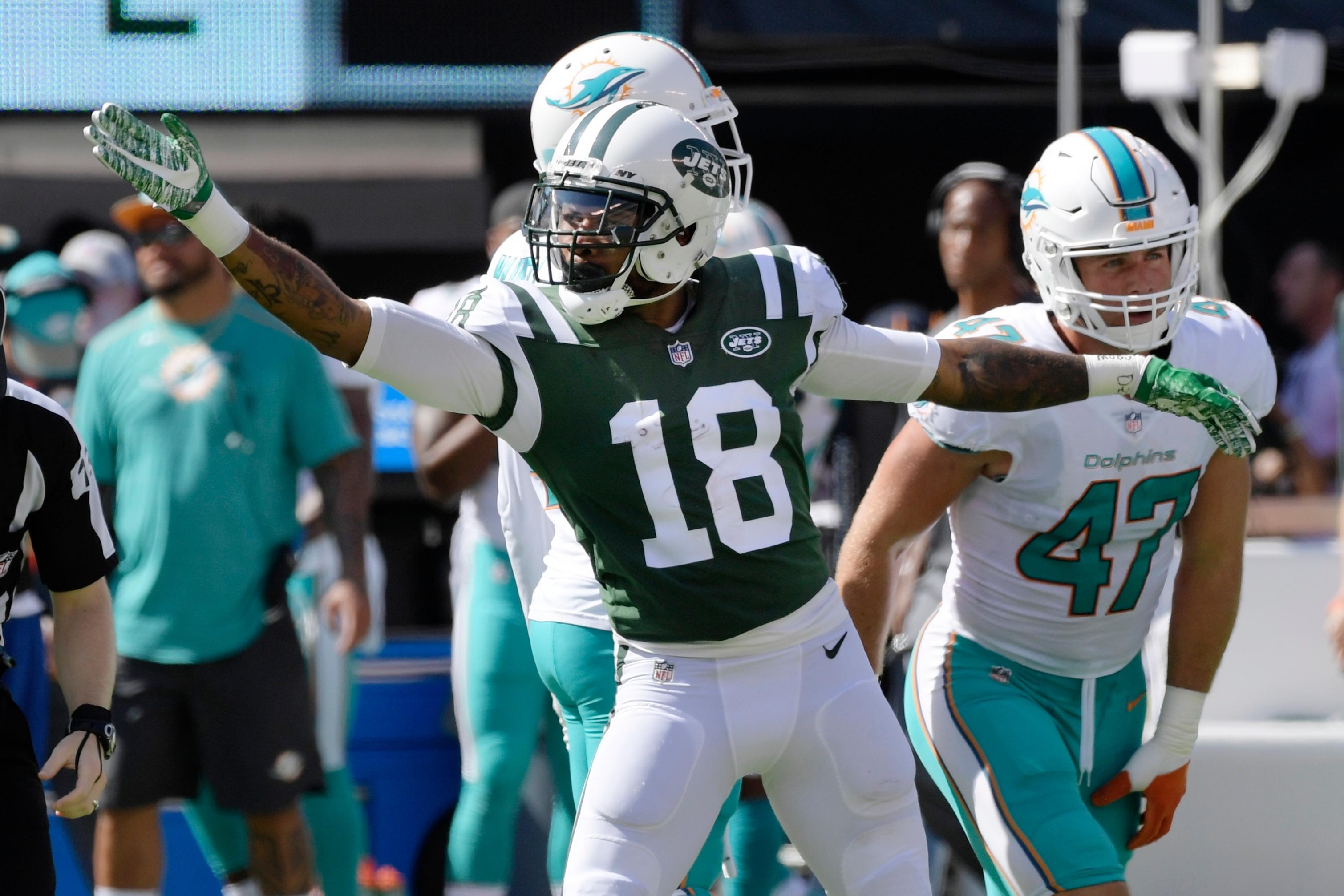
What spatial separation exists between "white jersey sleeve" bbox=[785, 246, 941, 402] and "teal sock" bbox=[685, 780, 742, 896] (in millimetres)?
872

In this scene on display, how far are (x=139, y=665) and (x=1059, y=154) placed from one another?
2.42 meters

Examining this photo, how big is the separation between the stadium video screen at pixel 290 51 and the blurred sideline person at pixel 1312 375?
3.00 meters

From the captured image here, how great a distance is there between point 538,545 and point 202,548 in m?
1.16

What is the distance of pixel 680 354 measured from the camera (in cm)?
286

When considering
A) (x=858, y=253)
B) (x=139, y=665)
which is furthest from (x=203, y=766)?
→ (x=858, y=253)

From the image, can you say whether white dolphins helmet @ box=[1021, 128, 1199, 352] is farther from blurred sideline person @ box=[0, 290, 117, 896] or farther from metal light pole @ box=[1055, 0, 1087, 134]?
metal light pole @ box=[1055, 0, 1087, 134]

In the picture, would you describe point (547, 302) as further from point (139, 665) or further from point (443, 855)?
point (443, 855)

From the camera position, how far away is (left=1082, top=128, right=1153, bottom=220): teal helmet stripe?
3.33 metres

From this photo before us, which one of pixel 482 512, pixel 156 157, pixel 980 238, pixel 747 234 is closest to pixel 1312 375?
pixel 980 238

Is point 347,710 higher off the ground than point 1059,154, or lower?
lower

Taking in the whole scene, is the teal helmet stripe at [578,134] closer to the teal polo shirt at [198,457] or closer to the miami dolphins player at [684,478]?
the miami dolphins player at [684,478]

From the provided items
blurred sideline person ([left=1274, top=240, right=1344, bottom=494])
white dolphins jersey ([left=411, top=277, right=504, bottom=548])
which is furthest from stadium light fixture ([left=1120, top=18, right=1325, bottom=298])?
white dolphins jersey ([left=411, top=277, right=504, bottom=548])

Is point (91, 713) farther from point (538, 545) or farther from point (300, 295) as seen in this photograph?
point (538, 545)

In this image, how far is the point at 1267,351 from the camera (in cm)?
349
